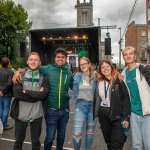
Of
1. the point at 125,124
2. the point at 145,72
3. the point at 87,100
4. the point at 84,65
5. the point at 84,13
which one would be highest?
the point at 84,13

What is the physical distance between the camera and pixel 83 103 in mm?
5281

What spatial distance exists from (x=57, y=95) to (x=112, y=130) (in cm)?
105

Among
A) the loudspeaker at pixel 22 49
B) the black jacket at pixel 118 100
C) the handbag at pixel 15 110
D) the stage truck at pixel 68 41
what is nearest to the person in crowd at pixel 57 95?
the handbag at pixel 15 110

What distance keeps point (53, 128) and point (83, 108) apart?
596mm

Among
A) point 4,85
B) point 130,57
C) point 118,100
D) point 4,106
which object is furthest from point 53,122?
point 4,106

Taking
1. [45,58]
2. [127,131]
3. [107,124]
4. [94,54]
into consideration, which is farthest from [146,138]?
[45,58]

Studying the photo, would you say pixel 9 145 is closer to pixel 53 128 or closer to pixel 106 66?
pixel 53 128

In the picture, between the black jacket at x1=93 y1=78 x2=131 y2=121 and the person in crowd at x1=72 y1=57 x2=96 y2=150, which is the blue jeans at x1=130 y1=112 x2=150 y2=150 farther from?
the person in crowd at x1=72 y1=57 x2=96 y2=150

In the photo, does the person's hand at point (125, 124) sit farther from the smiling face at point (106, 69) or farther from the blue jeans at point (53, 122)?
the blue jeans at point (53, 122)

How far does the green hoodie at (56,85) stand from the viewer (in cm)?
512

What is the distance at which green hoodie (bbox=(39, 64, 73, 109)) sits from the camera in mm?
5125

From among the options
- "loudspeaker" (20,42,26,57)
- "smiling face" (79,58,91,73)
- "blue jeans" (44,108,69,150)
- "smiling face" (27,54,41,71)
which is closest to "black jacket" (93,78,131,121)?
"smiling face" (79,58,91,73)

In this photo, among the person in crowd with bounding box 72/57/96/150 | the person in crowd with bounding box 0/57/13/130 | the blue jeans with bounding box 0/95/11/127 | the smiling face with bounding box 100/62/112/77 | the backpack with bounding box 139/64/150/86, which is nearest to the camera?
the backpack with bounding box 139/64/150/86

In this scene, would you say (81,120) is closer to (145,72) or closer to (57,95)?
(57,95)
